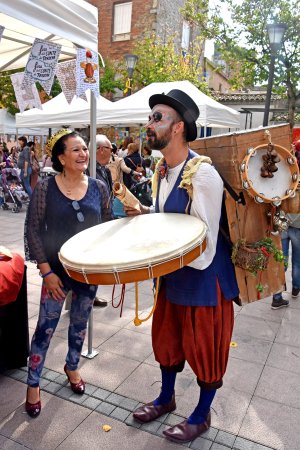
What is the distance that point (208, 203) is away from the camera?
1.93 meters

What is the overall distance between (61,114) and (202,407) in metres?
6.30

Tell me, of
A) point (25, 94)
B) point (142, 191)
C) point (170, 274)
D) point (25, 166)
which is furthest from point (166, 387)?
point (25, 166)

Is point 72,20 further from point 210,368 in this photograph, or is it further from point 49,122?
point 49,122

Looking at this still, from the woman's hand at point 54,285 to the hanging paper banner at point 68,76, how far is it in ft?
5.78

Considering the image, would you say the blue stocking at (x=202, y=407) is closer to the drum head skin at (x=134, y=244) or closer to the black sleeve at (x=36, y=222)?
the drum head skin at (x=134, y=244)

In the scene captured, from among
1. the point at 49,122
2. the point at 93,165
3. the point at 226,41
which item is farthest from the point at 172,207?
the point at 226,41

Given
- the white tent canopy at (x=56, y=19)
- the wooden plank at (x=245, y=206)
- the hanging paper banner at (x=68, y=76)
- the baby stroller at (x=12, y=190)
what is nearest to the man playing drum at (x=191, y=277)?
the wooden plank at (x=245, y=206)

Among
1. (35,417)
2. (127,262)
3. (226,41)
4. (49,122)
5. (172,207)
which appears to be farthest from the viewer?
(226,41)

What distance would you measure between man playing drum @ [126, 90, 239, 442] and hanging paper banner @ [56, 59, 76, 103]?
145 centimetres

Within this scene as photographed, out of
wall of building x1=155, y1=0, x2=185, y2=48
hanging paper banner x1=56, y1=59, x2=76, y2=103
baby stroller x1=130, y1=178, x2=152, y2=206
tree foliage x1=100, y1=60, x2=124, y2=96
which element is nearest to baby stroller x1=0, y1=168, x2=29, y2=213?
baby stroller x1=130, y1=178, x2=152, y2=206

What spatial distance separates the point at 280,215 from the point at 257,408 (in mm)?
1356

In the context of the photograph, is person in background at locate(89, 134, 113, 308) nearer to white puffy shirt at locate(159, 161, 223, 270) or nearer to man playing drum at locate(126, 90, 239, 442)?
man playing drum at locate(126, 90, 239, 442)

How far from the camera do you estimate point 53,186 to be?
2393 mm

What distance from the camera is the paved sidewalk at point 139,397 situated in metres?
2.29
